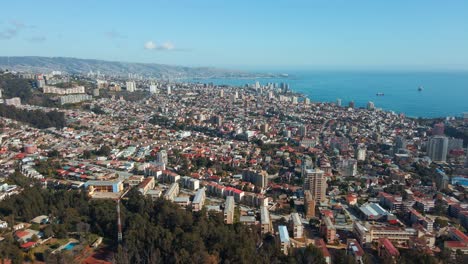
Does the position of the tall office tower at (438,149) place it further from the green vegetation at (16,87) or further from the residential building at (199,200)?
the green vegetation at (16,87)

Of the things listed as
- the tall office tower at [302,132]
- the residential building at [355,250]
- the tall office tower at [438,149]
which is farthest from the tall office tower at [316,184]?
the tall office tower at [302,132]

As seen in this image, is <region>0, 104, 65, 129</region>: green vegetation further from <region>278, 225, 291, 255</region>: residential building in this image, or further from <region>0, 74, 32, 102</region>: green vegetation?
<region>278, 225, 291, 255</region>: residential building

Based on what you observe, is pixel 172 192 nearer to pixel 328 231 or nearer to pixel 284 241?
pixel 284 241

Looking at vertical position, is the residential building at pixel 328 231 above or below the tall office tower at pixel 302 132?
below

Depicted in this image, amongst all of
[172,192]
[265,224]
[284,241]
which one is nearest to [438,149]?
[265,224]

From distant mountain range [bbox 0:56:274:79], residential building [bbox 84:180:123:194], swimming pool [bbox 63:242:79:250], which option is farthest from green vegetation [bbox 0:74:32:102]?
distant mountain range [bbox 0:56:274:79]
